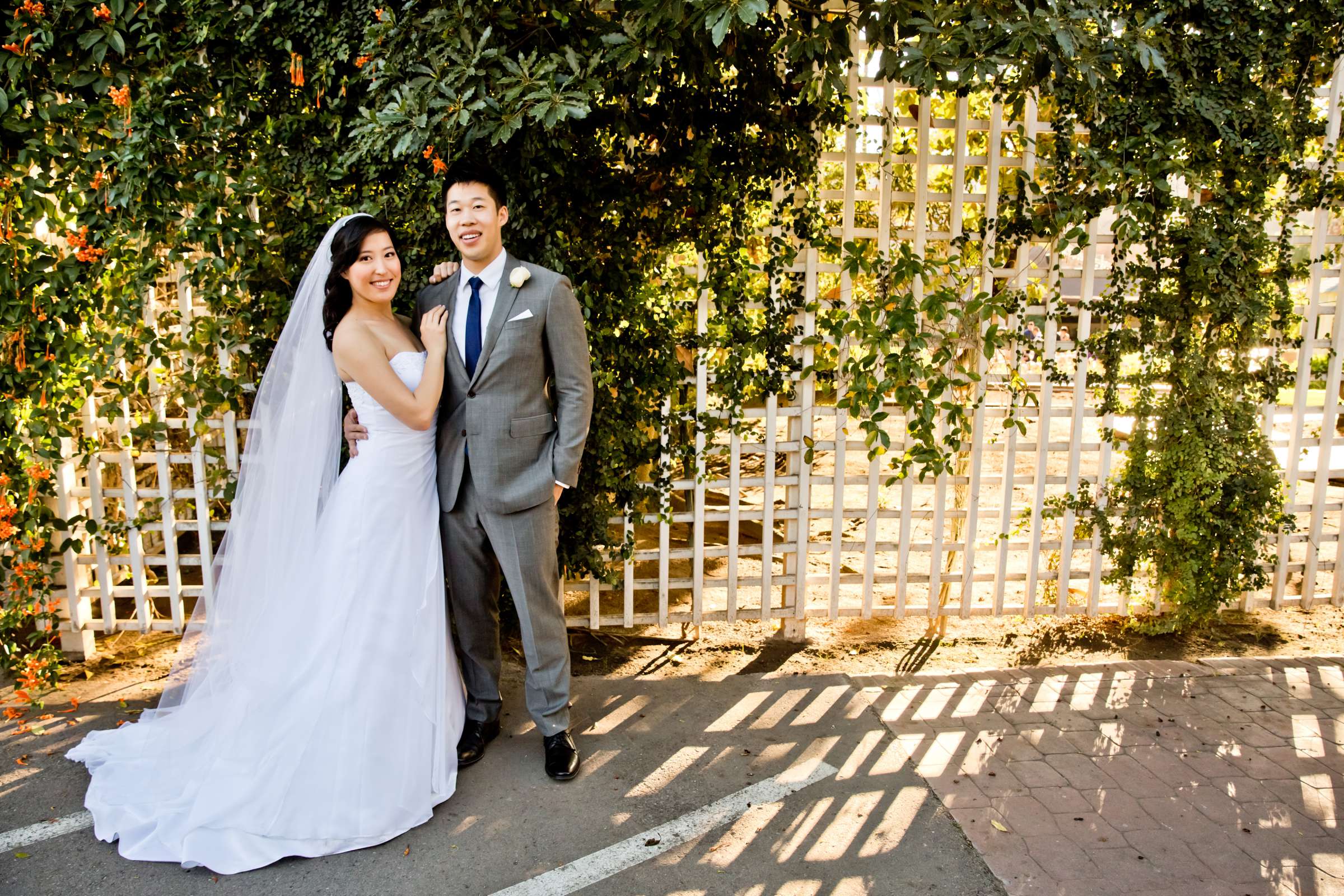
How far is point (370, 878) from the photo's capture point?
2.81 m

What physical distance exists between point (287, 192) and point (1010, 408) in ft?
10.9

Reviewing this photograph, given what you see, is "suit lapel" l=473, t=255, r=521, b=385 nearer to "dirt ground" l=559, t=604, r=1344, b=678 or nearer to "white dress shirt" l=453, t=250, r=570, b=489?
"white dress shirt" l=453, t=250, r=570, b=489

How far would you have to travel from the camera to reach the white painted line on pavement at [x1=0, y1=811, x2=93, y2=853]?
298cm

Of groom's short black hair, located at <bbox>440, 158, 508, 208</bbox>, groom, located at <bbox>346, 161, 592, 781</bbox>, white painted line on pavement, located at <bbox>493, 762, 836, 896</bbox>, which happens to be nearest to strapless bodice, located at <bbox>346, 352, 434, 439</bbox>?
groom, located at <bbox>346, 161, 592, 781</bbox>

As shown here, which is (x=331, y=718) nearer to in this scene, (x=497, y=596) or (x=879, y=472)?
(x=497, y=596)

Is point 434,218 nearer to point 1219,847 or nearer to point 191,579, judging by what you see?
point 191,579

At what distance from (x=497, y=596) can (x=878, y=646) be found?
197cm

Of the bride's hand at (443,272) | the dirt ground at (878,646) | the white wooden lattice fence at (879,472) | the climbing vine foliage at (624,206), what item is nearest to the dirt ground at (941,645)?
the dirt ground at (878,646)

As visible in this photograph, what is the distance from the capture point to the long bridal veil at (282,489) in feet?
10.7

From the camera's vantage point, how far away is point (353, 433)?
11.0ft

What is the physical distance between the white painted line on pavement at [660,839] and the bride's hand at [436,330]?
1.72 meters

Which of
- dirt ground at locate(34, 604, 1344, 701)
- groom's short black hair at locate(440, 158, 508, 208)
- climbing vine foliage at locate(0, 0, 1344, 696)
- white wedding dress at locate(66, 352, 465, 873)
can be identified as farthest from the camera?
dirt ground at locate(34, 604, 1344, 701)

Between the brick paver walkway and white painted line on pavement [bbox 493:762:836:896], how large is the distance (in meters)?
0.52

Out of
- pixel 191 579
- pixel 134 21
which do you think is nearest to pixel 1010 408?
pixel 134 21
